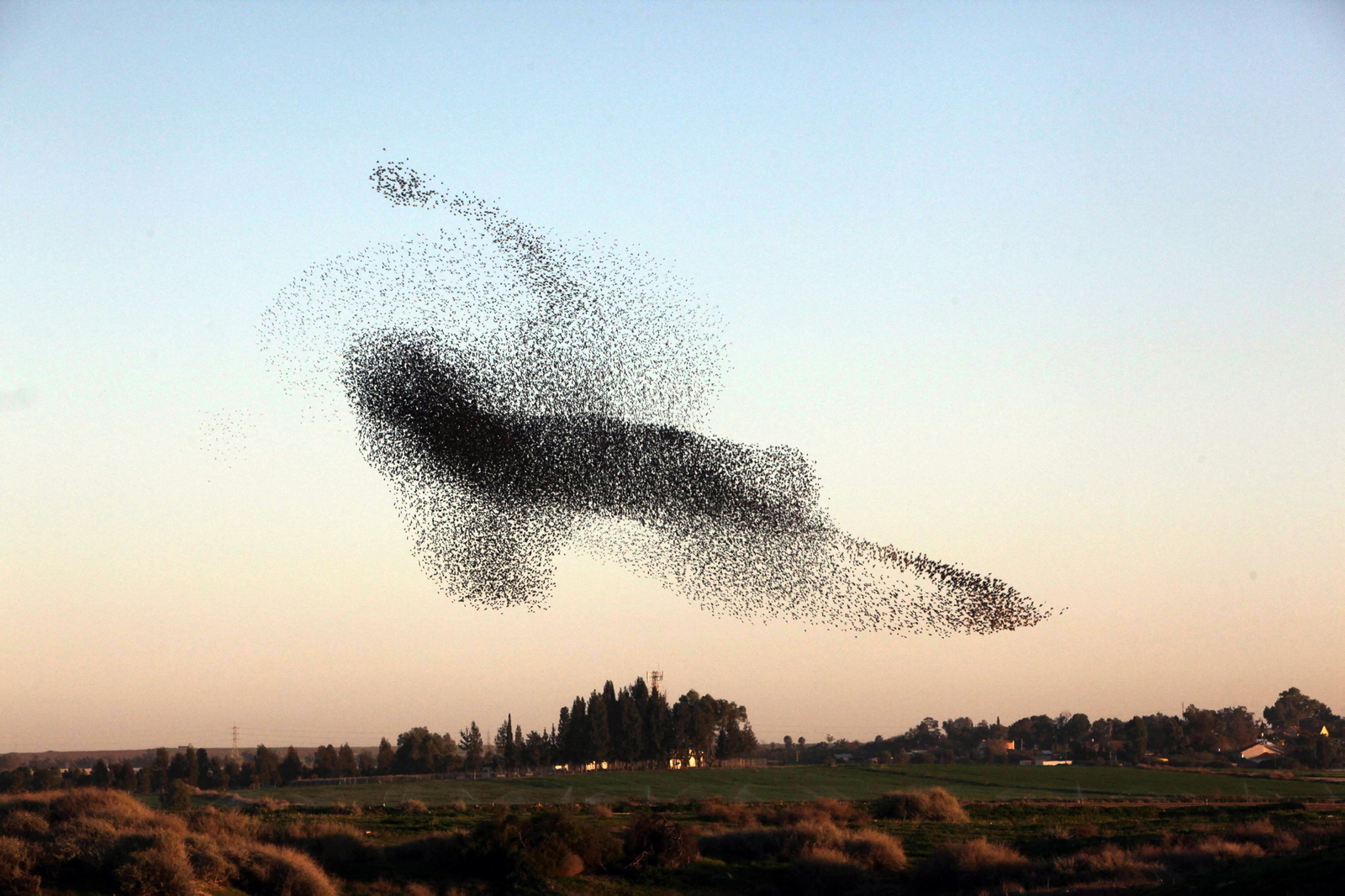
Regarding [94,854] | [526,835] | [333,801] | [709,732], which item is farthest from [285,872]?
[709,732]

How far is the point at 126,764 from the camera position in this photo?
13075cm

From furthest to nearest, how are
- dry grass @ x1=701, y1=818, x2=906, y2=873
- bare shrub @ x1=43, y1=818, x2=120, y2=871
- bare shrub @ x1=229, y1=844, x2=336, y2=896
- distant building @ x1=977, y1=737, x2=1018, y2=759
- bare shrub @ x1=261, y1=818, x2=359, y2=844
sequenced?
1. distant building @ x1=977, y1=737, x2=1018, y2=759
2. bare shrub @ x1=261, y1=818, x2=359, y2=844
3. dry grass @ x1=701, y1=818, x2=906, y2=873
4. bare shrub @ x1=229, y1=844, x2=336, y2=896
5. bare shrub @ x1=43, y1=818, x2=120, y2=871

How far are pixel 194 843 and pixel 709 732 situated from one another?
338 ft

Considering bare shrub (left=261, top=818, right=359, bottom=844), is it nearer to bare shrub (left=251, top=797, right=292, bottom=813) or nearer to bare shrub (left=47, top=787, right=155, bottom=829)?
bare shrub (left=47, top=787, right=155, bottom=829)

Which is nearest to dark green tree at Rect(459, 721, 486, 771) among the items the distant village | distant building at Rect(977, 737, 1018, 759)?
the distant village

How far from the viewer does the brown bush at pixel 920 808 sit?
59.7m

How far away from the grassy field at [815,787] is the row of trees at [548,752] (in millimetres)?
17277

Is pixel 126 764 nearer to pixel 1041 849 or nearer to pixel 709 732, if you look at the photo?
pixel 709 732

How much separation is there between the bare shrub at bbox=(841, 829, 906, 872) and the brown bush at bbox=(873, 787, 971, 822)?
16193 millimetres

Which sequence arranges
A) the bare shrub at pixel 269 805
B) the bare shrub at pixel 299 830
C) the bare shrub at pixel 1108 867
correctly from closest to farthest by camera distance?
the bare shrub at pixel 1108 867
the bare shrub at pixel 299 830
the bare shrub at pixel 269 805

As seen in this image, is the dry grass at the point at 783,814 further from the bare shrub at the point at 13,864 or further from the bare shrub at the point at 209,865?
Answer: the bare shrub at the point at 13,864

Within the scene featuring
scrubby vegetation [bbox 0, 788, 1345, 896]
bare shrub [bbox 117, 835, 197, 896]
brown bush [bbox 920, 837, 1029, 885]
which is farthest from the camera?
brown bush [bbox 920, 837, 1029, 885]

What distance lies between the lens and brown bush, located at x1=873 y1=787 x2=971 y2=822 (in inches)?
2351

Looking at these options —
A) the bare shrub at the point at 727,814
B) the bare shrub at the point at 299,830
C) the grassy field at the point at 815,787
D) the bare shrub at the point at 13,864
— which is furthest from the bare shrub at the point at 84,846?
the grassy field at the point at 815,787
